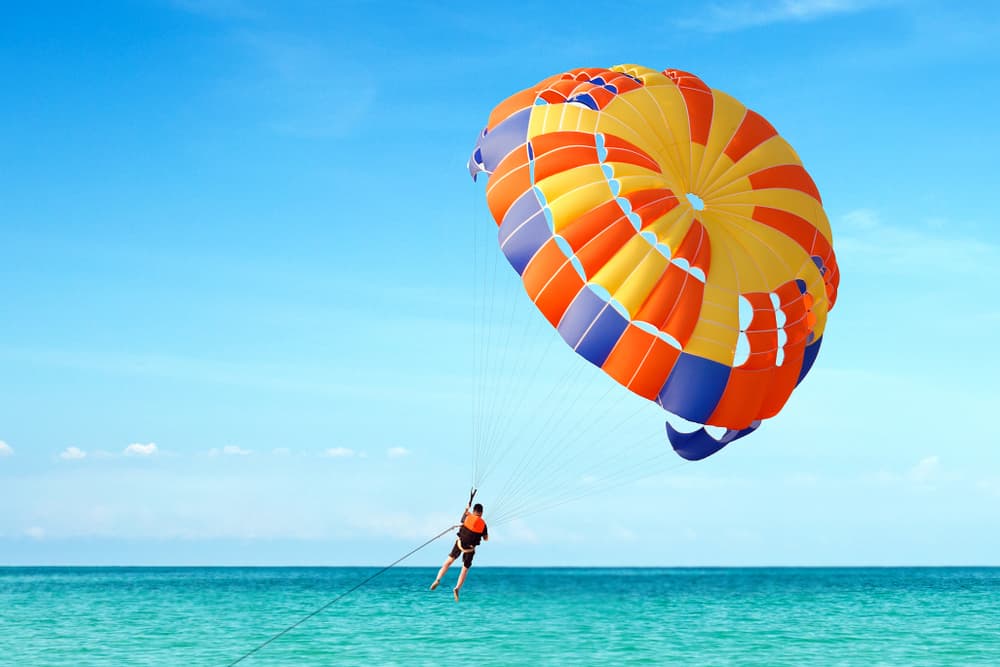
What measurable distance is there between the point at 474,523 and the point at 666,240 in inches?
142

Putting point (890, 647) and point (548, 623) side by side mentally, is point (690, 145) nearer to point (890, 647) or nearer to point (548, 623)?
point (890, 647)

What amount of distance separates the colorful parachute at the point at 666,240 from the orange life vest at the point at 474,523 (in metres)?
2.09

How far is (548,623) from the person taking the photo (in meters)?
27.8

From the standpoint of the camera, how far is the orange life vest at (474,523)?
38.2 ft

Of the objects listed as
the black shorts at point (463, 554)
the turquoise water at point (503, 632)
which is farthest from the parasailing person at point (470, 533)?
the turquoise water at point (503, 632)

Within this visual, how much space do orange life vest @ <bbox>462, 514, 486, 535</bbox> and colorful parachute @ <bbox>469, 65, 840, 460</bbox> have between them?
209cm

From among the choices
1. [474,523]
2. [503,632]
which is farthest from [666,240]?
[503,632]

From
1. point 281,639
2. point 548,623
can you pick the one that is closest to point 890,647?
point 548,623

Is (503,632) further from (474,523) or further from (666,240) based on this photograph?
(666,240)

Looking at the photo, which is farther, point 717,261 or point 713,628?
point 713,628

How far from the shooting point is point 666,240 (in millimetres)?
11531

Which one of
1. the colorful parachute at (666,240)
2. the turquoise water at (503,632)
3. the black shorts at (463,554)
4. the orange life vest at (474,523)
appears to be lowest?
the turquoise water at (503,632)

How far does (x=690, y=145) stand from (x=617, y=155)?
→ 40.8 inches

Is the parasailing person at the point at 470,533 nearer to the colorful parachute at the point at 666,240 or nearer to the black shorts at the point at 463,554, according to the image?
the black shorts at the point at 463,554
